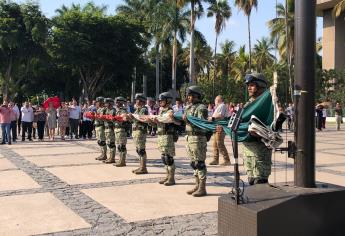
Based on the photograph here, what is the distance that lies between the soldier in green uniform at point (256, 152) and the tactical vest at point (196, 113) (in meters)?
2.11

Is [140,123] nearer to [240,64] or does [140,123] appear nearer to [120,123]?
[120,123]

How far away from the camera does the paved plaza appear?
6.06 m

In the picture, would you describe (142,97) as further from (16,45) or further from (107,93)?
(107,93)

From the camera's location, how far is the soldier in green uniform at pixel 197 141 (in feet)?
25.7

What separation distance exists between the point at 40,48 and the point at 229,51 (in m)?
39.9

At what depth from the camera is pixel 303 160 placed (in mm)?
4836

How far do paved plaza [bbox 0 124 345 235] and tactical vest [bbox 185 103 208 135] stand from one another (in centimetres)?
112

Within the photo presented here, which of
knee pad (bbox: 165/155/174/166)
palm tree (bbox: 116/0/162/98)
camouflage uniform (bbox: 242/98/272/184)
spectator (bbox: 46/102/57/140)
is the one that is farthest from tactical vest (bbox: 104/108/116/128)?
Result: palm tree (bbox: 116/0/162/98)

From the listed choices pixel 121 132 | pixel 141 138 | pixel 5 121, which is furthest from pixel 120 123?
pixel 5 121

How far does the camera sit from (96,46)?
3909 centimetres

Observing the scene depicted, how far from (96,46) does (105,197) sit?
3262 centimetres

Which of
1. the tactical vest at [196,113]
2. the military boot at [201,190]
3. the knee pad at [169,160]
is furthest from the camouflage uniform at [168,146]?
→ the military boot at [201,190]

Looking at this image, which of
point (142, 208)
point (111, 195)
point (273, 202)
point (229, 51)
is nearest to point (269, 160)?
point (273, 202)

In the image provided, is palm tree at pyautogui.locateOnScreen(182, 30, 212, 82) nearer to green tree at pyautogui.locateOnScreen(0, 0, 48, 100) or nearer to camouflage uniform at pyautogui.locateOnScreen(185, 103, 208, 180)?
green tree at pyautogui.locateOnScreen(0, 0, 48, 100)
